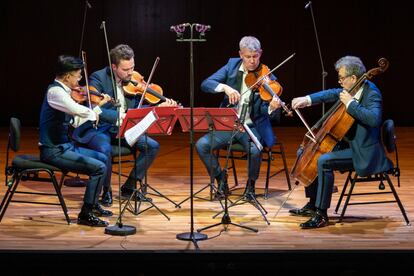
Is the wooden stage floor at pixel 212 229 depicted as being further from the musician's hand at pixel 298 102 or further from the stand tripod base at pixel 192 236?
the musician's hand at pixel 298 102

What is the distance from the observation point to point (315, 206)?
16.6 ft

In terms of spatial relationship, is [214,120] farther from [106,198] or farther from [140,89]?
[106,198]

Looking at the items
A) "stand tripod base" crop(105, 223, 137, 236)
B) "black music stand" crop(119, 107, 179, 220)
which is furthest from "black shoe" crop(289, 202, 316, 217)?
"stand tripod base" crop(105, 223, 137, 236)

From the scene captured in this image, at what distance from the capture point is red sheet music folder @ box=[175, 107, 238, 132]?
490 cm

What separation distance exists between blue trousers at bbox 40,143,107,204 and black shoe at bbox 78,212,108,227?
0.09 m

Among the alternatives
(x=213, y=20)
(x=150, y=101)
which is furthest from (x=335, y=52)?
(x=150, y=101)

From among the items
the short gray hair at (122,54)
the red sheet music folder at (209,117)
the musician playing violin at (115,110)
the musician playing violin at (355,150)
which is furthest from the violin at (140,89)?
the musician playing violin at (355,150)

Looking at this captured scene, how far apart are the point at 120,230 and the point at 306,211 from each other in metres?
1.43

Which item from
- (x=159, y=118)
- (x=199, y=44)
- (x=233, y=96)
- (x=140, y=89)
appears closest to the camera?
(x=159, y=118)

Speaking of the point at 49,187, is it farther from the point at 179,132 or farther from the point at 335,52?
the point at 335,52

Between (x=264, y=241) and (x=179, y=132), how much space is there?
5316 millimetres

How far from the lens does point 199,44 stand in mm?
9898

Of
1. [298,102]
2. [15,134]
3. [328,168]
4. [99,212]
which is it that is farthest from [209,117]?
[15,134]

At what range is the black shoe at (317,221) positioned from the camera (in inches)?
195
